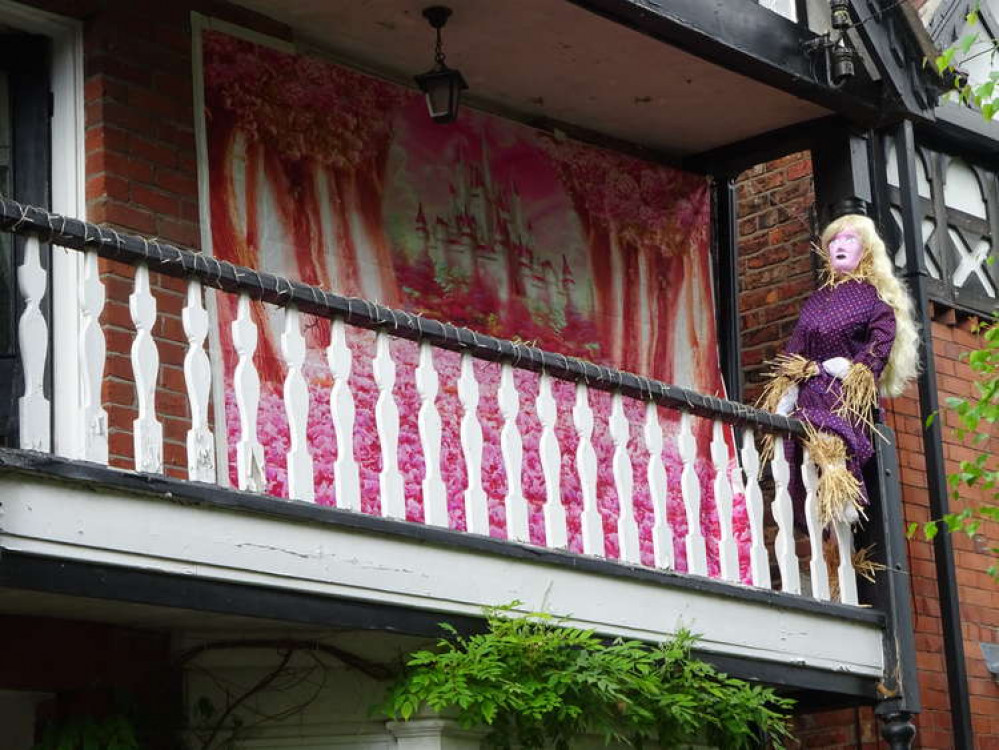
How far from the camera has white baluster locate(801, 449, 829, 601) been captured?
8.65 metres

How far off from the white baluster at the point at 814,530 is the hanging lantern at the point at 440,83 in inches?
87.1

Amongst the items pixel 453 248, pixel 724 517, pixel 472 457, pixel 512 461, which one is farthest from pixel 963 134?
pixel 472 457

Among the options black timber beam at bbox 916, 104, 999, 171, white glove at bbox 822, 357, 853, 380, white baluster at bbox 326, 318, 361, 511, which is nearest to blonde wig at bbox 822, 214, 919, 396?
white glove at bbox 822, 357, 853, 380

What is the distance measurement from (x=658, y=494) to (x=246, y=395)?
6.85 feet

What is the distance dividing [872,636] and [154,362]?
3800 mm

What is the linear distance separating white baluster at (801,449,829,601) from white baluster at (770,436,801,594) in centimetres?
8

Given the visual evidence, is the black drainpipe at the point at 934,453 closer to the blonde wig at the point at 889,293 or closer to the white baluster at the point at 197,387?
the blonde wig at the point at 889,293

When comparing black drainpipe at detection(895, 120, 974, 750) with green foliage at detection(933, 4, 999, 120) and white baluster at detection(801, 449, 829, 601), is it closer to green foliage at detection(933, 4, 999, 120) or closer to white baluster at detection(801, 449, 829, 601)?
green foliage at detection(933, 4, 999, 120)

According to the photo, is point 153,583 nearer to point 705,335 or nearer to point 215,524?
point 215,524

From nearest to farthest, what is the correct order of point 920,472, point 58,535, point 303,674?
point 58,535
point 303,674
point 920,472

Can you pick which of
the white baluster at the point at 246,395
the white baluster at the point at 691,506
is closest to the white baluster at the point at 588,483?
the white baluster at the point at 691,506

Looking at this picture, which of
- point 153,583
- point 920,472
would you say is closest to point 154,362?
point 153,583

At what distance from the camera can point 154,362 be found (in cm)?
657

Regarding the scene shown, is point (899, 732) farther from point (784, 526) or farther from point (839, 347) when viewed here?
point (839, 347)
